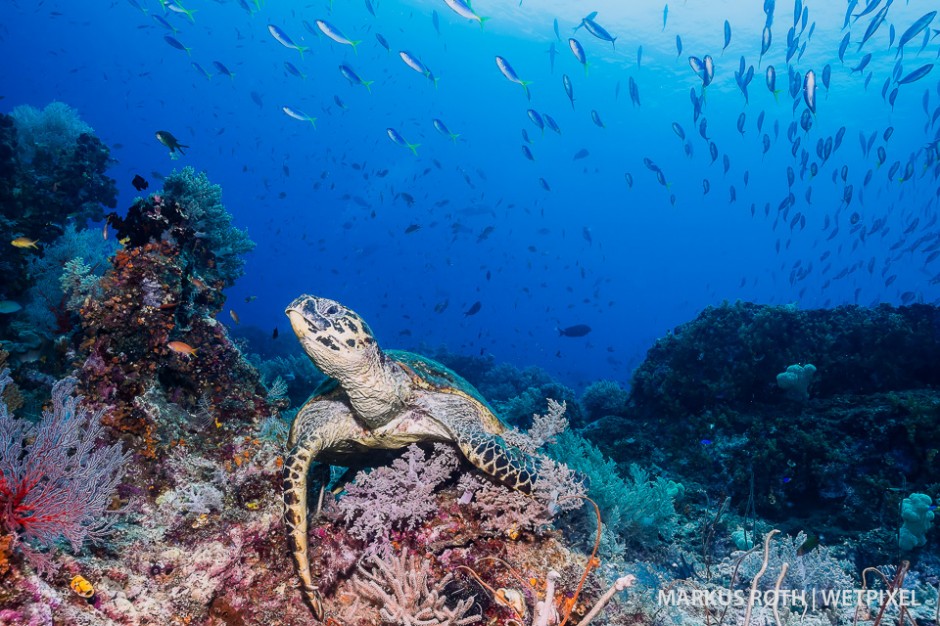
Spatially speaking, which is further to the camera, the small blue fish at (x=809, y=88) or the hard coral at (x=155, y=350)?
the small blue fish at (x=809, y=88)

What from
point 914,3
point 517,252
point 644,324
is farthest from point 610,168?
point 914,3

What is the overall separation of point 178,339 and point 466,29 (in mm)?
63541

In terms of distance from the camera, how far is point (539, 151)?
3740 inches

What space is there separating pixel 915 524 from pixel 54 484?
6553mm

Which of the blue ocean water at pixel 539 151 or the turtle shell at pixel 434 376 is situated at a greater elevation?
the blue ocean water at pixel 539 151

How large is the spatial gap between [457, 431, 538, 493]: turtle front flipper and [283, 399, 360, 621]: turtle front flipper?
109cm

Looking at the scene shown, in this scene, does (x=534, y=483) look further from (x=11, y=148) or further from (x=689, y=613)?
(x=11, y=148)

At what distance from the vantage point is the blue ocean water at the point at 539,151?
34.4m

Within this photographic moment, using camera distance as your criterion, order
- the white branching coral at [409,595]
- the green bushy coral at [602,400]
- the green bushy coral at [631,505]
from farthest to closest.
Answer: the green bushy coral at [602,400], the green bushy coral at [631,505], the white branching coral at [409,595]

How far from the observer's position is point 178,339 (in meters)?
3.64

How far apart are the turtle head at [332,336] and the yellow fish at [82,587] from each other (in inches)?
65.5

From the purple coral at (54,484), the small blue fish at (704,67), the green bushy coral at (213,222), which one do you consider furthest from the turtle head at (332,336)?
the small blue fish at (704,67)

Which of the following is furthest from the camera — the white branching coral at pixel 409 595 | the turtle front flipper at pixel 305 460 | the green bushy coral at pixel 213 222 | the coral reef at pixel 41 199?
the coral reef at pixel 41 199

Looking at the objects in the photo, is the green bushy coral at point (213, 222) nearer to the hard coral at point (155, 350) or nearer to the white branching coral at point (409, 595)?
the hard coral at point (155, 350)
